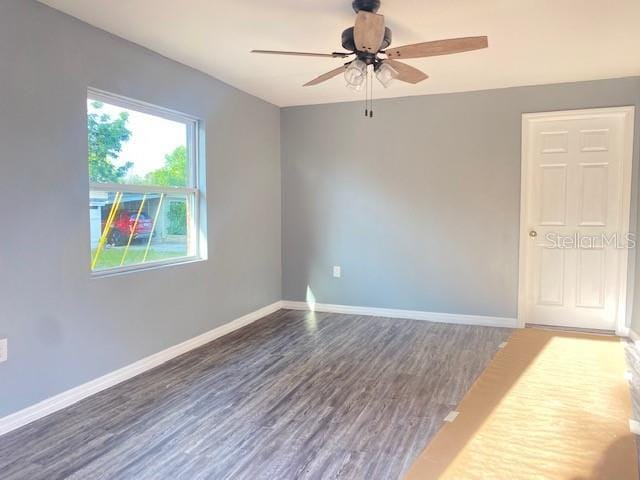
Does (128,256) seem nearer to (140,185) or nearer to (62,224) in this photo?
(140,185)

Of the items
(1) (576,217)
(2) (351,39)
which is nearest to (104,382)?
(2) (351,39)

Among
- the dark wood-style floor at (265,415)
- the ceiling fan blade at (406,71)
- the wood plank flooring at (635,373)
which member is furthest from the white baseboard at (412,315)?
the ceiling fan blade at (406,71)

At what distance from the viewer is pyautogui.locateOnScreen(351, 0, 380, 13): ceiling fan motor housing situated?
8.17 ft

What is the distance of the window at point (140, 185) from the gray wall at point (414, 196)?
159cm

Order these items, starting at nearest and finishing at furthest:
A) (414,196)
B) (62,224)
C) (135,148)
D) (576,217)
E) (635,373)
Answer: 1. (62,224)
2. (635,373)
3. (135,148)
4. (576,217)
5. (414,196)

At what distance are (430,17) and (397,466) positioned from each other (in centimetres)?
250

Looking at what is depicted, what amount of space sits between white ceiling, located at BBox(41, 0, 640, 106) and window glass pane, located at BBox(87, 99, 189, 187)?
0.53m

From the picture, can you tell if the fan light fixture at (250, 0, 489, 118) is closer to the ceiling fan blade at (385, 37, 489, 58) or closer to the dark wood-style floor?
the ceiling fan blade at (385, 37, 489, 58)

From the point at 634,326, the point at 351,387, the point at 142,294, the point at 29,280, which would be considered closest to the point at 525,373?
the point at 351,387

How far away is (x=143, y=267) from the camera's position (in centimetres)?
340

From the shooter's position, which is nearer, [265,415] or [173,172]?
[265,415]

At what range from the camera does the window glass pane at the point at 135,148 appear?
302 cm

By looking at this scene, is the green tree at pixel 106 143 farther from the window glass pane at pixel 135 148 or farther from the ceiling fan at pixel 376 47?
the ceiling fan at pixel 376 47

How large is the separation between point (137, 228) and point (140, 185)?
32cm
